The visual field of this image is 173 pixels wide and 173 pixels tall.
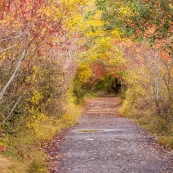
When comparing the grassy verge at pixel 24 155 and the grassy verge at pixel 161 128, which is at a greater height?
the grassy verge at pixel 24 155

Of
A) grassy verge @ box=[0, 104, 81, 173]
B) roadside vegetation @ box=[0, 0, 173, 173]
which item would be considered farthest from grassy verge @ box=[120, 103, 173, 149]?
grassy verge @ box=[0, 104, 81, 173]

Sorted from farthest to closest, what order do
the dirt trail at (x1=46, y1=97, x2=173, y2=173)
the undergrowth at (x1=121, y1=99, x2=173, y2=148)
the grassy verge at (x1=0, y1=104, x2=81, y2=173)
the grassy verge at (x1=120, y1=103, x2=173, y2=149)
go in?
the undergrowth at (x1=121, y1=99, x2=173, y2=148), the grassy verge at (x1=120, y1=103, x2=173, y2=149), the dirt trail at (x1=46, y1=97, x2=173, y2=173), the grassy verge at (x1=0, y1=104, x2=81, y2=173)

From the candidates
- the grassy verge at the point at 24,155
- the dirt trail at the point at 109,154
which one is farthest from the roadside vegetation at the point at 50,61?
the dirt trail at the point at 109,154

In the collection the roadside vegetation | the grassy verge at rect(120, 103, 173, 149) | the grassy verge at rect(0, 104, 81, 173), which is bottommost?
the grassy verge at rect(120, 103, 173, 149)

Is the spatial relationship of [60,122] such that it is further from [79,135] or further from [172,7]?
[172,7]

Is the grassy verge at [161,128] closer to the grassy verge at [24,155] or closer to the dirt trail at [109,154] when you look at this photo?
the dirt trail at [109,154]

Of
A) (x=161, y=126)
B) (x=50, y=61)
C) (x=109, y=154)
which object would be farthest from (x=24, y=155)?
(x=161, y=126)

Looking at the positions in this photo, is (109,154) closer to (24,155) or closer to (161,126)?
(24,155)

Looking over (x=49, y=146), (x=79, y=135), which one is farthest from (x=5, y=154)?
(x=79, y=135)

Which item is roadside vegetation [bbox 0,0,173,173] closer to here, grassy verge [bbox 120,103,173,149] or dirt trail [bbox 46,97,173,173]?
grassy verge [bbox 120,103,173,149]

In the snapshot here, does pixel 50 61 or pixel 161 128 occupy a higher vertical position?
pixel 50 61

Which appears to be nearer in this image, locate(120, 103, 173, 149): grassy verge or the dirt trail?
the dirt trail

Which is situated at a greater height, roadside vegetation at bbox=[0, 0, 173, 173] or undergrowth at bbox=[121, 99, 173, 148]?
roadside vegetation at bbox=[0, 0, 173, 173]

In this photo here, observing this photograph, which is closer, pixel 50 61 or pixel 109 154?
pixel 109 154
